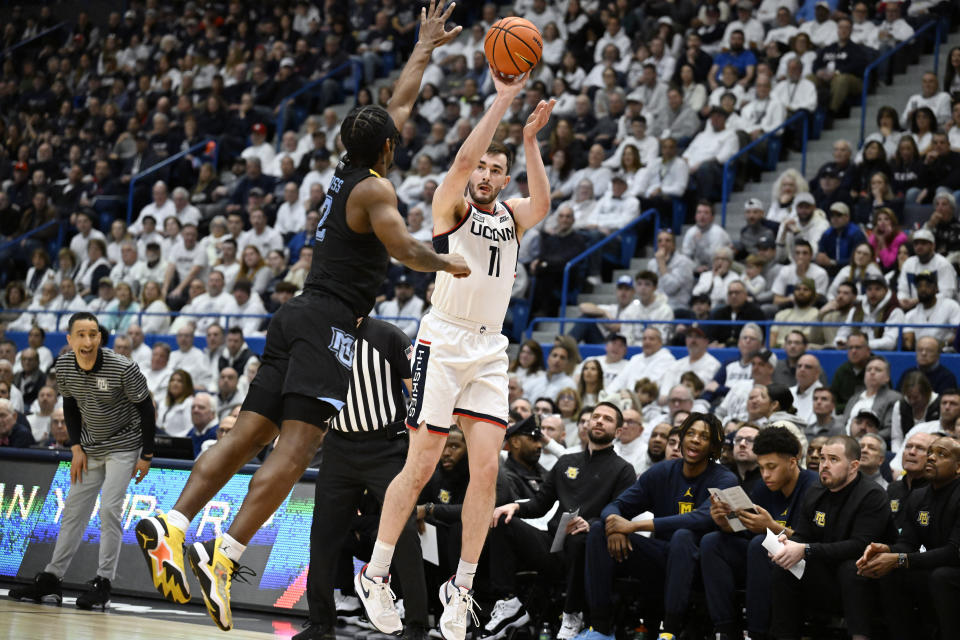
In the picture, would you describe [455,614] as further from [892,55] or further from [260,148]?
[260,148]

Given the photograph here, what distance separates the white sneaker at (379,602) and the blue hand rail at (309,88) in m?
16.0

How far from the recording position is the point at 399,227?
573 cm

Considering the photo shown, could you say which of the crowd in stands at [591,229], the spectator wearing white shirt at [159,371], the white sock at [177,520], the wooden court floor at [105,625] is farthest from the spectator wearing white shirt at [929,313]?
the spectator wearing white shirt at [159,371]

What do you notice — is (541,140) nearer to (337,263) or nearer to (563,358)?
(563,358)

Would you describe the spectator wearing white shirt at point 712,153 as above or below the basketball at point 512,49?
above

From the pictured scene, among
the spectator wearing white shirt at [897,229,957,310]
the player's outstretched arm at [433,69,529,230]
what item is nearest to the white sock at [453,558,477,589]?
the player's outstretched arm at [433,69,529,230]

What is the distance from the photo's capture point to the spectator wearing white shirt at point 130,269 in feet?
62.3

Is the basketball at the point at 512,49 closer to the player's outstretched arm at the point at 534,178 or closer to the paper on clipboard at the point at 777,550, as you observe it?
the player's outstretched arm at the point at 534,178

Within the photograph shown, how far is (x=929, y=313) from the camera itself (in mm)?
12086

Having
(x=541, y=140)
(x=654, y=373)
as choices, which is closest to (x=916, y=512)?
(x=654, y=373)

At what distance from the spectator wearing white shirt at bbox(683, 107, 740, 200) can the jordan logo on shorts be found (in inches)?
417

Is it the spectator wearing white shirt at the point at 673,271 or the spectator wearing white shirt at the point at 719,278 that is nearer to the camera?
the spectator wearing white shirt at the point at 719,278

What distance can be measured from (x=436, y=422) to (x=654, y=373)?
663cm

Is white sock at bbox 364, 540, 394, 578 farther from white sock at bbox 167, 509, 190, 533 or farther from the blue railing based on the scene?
the blue railing
